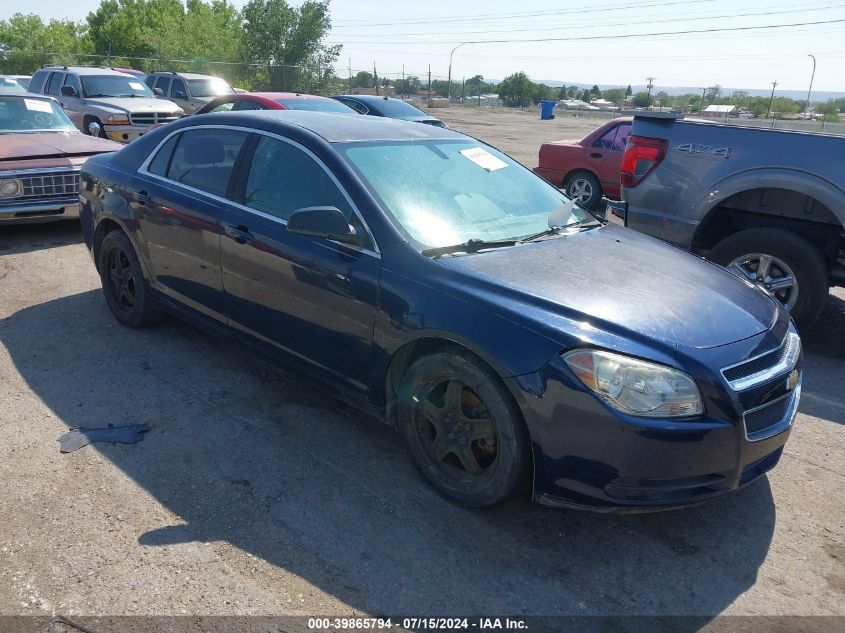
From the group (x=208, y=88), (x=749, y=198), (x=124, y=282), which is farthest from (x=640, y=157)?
(x=208, y=88)

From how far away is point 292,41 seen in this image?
37812 mm

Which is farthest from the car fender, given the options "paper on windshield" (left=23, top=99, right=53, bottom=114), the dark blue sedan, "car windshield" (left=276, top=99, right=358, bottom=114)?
"paper on windshield" (left=23, top=99, right=53, bottom=114)

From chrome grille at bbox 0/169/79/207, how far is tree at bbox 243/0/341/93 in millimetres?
30488

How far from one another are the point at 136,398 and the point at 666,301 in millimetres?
3109

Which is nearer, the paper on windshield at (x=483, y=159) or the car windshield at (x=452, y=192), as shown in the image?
the car windshield at (x=452, y=192)

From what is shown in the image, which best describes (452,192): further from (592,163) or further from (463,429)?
(592,163)

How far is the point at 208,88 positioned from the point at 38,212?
12840 mm

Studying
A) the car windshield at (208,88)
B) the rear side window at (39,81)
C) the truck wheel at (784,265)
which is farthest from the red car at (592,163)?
the rear side window at (39,81)

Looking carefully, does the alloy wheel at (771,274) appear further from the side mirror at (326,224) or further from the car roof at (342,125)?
the side mirror at (326,224)

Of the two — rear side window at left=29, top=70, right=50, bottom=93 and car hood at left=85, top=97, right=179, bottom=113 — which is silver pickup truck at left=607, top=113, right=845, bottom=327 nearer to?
car hood at left=85, top=97, right=179, bottom=113

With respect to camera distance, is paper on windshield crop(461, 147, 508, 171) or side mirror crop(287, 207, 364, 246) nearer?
side mirror crop(287, 207, 364, 246)

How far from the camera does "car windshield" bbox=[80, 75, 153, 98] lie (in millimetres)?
14555

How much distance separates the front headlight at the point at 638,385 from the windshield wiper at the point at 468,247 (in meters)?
0.93

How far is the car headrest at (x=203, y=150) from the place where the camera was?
14.7 feet
